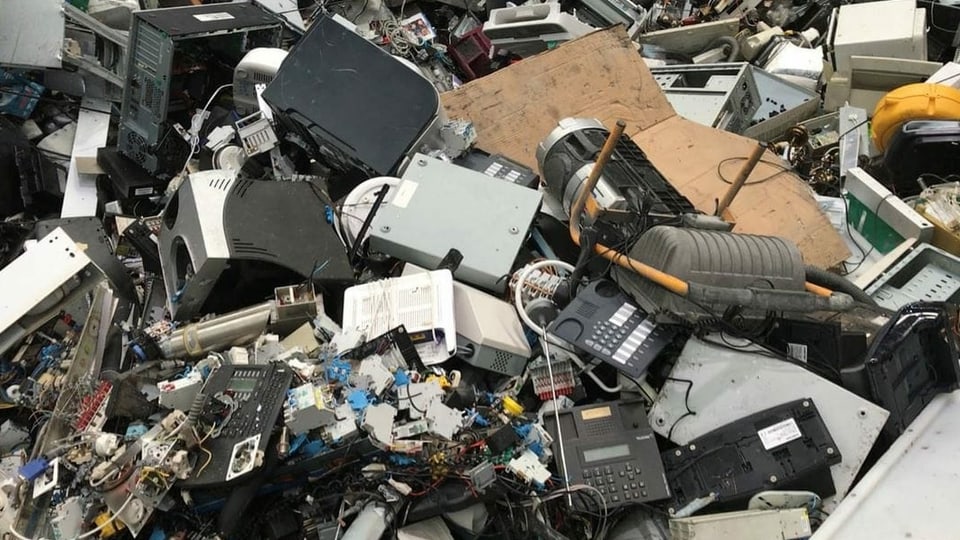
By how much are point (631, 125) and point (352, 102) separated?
139cm

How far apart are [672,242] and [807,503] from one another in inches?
35.3

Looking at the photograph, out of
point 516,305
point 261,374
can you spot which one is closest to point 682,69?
point 516,305

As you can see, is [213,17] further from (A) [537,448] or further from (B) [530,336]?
(A) [537,448]

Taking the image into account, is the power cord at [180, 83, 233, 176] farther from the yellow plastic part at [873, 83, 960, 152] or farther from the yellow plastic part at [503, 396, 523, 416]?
the yellow plastic part at [873, 83, 960, 152]

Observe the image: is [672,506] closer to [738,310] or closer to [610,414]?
[610,414]

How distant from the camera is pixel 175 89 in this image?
3891 millimetres

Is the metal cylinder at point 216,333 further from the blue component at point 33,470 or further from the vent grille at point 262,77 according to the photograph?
the vent grille at point 262,77

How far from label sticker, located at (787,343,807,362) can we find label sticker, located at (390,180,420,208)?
1505 millimetres

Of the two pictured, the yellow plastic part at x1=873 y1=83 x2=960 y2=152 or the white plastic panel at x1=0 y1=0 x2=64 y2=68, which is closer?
the yellow plastic part at x1=873 y1=83 x2=960 y2=152

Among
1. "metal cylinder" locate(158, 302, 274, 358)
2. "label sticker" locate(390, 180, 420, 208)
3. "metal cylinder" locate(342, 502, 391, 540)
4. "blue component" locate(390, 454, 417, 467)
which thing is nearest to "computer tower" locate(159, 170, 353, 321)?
"metal cylinder" locate(158, 302, 274, 358)

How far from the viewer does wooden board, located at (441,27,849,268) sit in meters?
3.31

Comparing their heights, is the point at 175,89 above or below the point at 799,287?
below

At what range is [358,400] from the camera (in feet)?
7.60

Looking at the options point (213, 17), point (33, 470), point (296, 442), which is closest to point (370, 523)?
point (296, 442)
